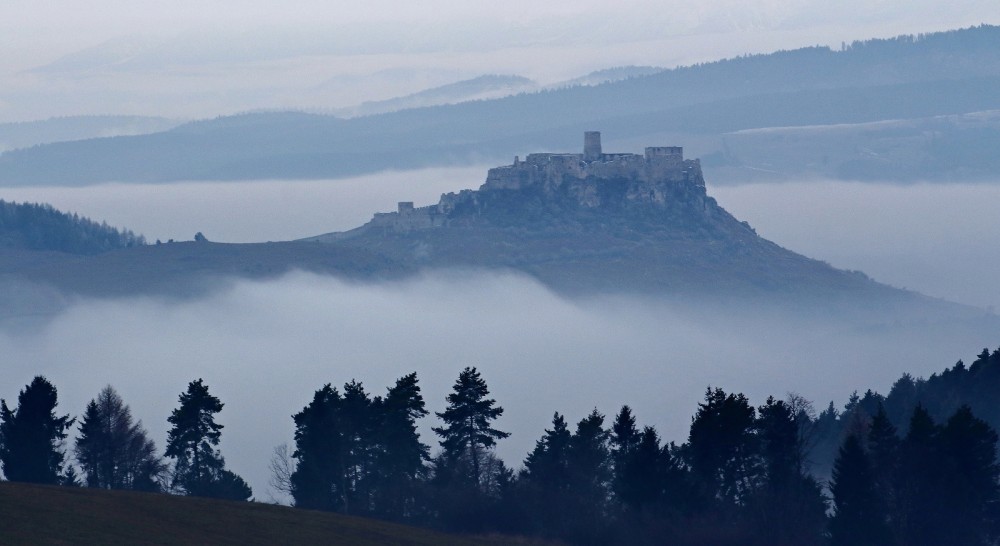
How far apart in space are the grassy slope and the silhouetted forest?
6938mm

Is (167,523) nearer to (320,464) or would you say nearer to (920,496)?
(320,464)

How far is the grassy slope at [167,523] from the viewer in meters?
79.2

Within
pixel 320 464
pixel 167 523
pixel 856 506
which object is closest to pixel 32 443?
pixel 320 464

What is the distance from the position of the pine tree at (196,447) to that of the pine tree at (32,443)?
531 cm

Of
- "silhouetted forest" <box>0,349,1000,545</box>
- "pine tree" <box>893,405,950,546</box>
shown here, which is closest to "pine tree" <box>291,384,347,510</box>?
"silhouetted forest" <box>0,349,1000,545</box>

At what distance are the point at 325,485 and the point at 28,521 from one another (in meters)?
26.6

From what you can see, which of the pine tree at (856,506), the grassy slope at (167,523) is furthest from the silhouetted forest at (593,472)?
the grassy slope at (167,523)

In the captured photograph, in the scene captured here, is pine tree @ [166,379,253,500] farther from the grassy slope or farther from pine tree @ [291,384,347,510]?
the grassy slope

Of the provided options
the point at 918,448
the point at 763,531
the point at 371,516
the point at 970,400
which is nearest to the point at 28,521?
the point at 371,516

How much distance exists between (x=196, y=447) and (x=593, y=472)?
18900mm

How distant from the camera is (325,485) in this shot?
4104 inches

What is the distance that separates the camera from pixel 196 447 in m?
105

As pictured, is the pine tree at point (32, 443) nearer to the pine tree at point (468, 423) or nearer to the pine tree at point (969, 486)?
the pine tree at point (468, 423)

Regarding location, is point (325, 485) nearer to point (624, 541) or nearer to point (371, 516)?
point (371, 516)
